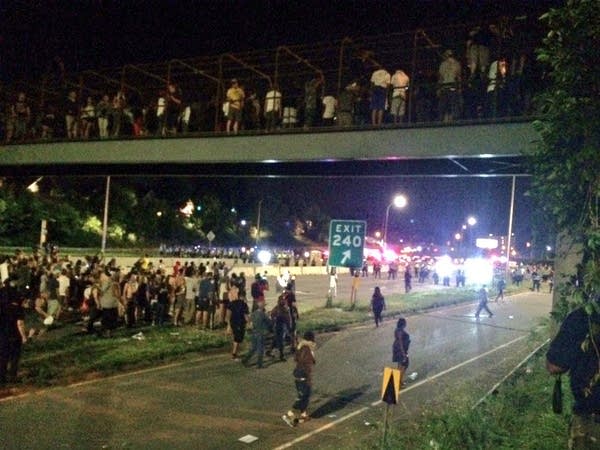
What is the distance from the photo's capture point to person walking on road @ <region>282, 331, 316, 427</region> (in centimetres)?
1013

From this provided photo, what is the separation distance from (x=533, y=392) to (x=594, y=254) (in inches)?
186

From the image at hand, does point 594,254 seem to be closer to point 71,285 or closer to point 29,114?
point 71,285

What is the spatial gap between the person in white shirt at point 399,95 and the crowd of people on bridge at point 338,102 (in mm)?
24

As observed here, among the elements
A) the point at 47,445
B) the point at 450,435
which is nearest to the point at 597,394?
the point at 450,435

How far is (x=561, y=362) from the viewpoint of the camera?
13.0 ft

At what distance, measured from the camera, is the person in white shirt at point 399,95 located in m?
15.0

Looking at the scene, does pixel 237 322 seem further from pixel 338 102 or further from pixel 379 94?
pixel 379 94

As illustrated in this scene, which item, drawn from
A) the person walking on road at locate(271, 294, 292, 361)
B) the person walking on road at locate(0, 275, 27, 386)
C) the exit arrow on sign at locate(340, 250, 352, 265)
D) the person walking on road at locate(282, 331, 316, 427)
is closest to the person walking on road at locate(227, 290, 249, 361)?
the person walking on road at locate(271, 294, 292, 361)

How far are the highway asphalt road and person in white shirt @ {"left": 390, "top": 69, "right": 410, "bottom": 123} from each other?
6.11m

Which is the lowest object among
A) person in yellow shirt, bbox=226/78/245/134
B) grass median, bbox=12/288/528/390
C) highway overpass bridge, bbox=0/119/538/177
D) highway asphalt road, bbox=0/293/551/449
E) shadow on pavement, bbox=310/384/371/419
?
shadow on pavement, bbox=310/384/371/419

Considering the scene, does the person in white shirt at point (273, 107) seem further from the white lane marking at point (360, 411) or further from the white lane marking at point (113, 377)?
the white lane marking at point (360, 411)

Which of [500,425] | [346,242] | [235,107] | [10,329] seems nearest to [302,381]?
[500,425]

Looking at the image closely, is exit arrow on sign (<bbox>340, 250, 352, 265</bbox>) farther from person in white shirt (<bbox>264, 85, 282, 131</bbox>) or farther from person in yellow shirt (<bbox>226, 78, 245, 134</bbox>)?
person in yellow shirt (<bbox>226, 78, 245, 134</bbox>)

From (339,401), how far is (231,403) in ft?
7.01
